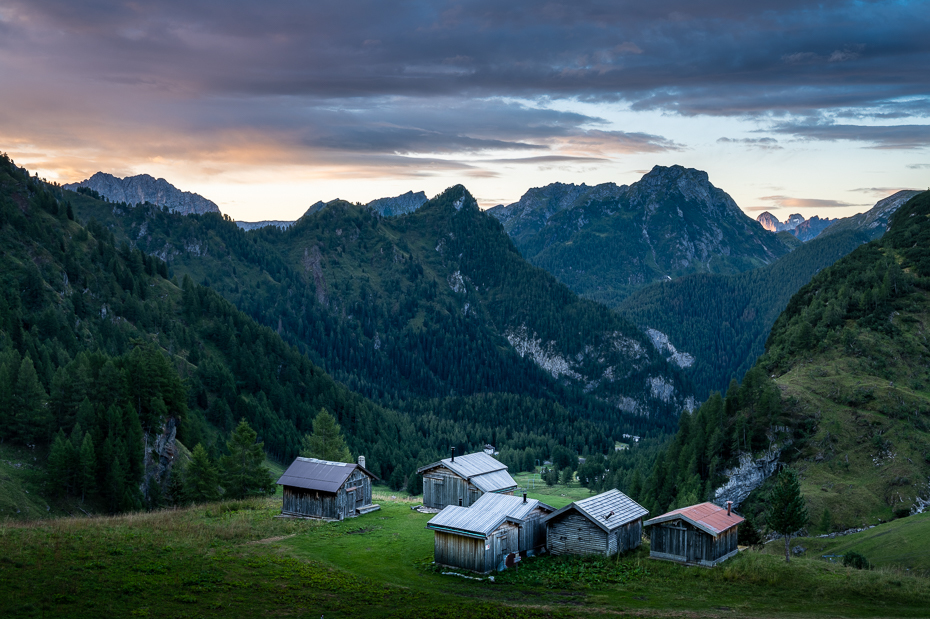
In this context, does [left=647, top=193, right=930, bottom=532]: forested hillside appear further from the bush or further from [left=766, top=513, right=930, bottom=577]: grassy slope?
the bush

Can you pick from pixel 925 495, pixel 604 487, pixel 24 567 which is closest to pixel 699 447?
pixel 925 495

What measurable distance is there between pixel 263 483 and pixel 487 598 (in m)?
47.3

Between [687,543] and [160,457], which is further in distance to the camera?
[160,457]

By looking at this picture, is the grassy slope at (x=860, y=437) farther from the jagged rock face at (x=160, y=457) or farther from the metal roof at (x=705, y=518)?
the jagged rock face at (x=160, y=457)

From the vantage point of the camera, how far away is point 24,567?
4391cm

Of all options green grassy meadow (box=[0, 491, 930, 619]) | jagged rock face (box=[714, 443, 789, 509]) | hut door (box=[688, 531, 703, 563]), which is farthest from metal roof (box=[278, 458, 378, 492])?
jagged rock face (box=[714, 443, 789, 509])

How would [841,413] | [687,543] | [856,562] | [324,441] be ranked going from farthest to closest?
[841,413]
[324,441]
[856,562]
[687,543]

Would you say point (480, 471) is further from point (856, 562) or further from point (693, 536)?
point (856, 562)

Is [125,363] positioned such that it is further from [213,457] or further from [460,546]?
[460,546]

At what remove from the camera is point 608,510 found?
196 ft

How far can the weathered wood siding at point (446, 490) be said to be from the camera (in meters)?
75.9

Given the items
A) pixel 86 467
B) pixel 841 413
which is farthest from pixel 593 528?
pixel 841 413

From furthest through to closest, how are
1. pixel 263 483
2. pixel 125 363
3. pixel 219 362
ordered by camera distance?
pixel 219 362
pixel 125 363
pixel 263 483

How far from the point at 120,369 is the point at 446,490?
51.0 metres
